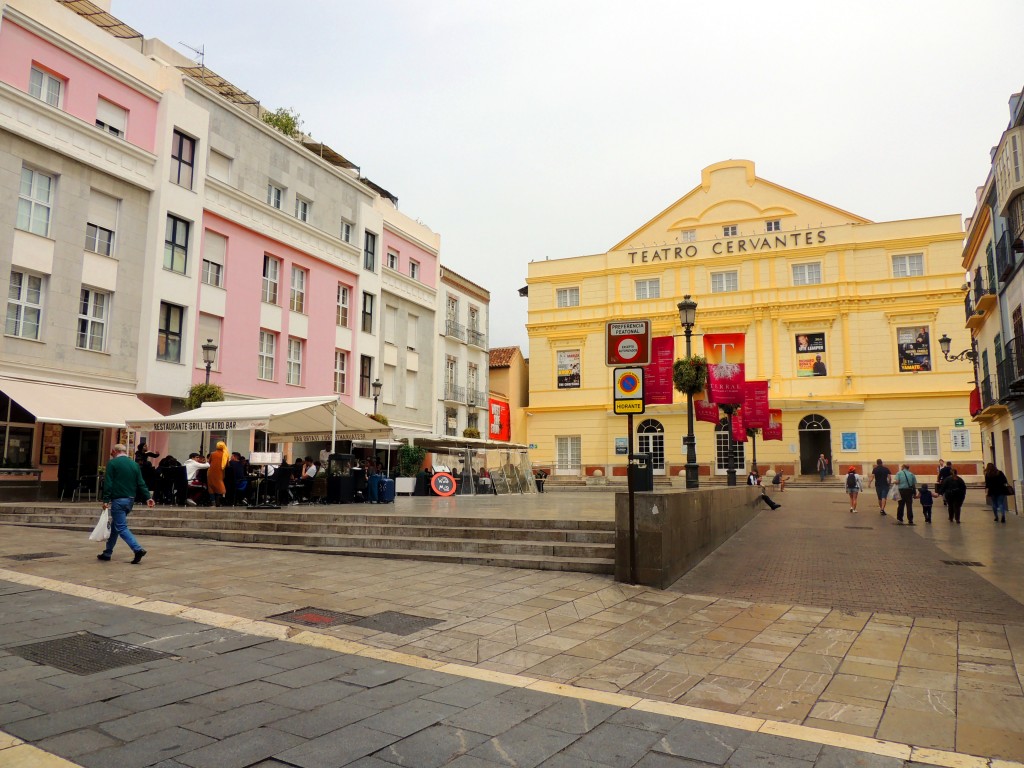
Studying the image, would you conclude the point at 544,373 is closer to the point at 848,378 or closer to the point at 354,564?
the point at 848,378

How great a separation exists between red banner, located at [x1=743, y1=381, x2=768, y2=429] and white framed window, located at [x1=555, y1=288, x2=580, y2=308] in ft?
55.3

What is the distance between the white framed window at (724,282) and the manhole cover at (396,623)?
37.6 metres

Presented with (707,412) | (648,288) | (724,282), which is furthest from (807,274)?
(707,412)

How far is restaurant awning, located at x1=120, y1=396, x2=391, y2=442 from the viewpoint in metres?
15.9

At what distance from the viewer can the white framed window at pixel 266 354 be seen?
2616 centimetres

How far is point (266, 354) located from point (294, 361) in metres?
1.50

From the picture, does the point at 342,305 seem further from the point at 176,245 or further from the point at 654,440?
the point at 654,440

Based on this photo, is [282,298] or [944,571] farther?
[282,298]

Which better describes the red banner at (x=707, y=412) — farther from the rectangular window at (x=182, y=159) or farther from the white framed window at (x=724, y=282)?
the rectangular window at (x=182, y=159)

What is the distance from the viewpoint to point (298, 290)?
92.7ft

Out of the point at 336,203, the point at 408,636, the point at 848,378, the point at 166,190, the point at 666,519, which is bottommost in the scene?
the point at 408,636

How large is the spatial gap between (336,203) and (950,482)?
2520 cm

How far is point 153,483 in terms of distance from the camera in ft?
54.2

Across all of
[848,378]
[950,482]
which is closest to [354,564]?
[950,482]
